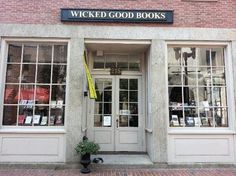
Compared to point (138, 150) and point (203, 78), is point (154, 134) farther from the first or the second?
point (203, 78)

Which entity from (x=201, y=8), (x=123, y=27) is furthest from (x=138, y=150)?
(x=201, y=8)

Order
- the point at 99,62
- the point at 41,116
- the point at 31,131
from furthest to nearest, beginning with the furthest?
the point at 99,62, the point at 41,116, the point at 31,131

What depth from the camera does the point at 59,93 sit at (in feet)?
22.0

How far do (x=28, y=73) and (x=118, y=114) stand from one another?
3.19m

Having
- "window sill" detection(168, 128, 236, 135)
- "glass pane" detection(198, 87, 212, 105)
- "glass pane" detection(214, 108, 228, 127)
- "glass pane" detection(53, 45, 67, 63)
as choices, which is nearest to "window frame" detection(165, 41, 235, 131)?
"window sill" detection(168, 128, 236, 135)

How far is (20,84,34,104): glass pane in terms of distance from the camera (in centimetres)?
665

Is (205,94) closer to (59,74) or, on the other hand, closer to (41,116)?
(59,74)

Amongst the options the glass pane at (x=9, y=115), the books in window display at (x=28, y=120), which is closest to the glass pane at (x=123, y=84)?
the books in window display at (x=28, y=120)

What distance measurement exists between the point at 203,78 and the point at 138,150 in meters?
3.18

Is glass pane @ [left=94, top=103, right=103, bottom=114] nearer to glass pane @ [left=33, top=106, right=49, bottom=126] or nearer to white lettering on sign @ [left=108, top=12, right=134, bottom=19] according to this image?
glass pane @ [left=33, top=106, right=49, bottom=126]

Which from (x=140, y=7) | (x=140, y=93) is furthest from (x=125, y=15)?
(x=140, y=93)

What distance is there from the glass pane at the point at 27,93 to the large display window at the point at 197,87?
4.17m

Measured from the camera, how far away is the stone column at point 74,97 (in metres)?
6.34

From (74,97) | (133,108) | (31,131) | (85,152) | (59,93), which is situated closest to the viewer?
(85,152)
